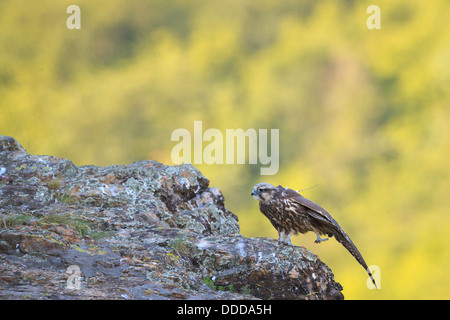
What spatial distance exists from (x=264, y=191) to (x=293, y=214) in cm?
47

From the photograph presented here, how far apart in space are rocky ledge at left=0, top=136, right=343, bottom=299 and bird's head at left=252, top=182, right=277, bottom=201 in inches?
28.1

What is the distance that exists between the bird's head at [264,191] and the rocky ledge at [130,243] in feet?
2.34

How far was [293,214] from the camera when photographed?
270 inches

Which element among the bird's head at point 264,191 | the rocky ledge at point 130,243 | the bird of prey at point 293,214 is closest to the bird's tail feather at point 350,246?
the bird of prey at point 293,214

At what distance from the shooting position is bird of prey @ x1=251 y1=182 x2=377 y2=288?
6.72 metres

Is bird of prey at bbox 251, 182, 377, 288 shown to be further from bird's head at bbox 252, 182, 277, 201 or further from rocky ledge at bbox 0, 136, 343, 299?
rocky ledge at bbox 0, 136, 343, 299

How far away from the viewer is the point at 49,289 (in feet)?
15.2

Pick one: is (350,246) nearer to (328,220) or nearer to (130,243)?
(328,220)

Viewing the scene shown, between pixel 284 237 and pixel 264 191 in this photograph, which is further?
pixel 264 191

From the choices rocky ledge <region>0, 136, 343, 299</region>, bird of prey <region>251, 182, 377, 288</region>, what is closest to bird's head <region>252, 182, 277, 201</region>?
bird of prey <region>251, 182, 377, 288</region>

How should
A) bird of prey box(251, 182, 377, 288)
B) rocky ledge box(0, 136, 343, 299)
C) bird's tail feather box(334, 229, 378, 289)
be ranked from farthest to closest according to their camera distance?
bird of prey box(251, 182, 377, 288) → bird's tail feather box(334, 229, 378, 289) → rocky ledge box(0, 136, 343, 299)

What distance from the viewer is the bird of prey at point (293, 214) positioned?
6.72 m

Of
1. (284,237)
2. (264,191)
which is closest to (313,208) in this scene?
(284,237)

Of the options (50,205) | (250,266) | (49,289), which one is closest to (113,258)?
(49,289)
